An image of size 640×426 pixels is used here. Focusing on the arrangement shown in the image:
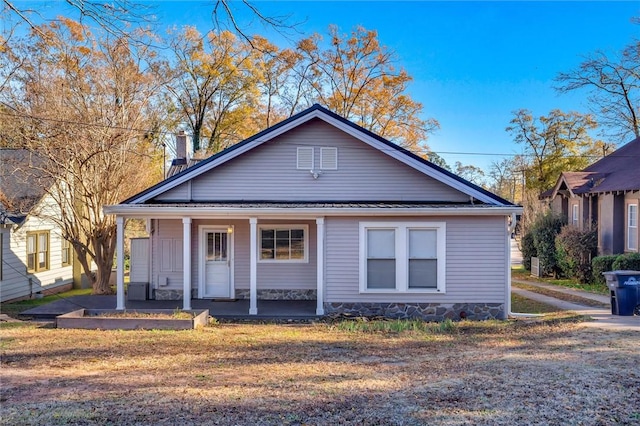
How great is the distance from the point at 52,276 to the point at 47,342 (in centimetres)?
1031

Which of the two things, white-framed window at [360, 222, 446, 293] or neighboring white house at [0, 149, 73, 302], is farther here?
neighboring white house at [0, 149, 73, 302]

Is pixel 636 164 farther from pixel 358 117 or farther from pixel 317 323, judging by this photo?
pixel 317 323

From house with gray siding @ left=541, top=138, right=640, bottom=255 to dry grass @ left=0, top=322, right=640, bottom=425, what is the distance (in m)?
10.8

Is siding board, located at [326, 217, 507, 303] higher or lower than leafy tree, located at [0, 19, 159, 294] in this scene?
lower

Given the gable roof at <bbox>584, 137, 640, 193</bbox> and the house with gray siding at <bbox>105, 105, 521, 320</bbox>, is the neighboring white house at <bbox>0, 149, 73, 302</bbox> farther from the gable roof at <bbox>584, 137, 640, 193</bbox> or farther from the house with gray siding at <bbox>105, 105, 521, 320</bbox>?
the gable roof at <bbox>584, 137, 640, 193</bbox>

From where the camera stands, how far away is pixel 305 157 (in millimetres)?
12375

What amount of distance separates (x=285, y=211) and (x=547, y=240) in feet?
48.2

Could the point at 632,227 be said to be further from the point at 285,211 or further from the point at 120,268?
the point at 120,268

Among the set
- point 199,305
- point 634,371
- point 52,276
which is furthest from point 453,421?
point 52,276

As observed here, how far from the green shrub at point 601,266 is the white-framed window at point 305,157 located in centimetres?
1130

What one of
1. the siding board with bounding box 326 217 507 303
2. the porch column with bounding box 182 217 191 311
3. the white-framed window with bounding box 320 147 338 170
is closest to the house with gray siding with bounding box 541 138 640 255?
the siding board with bounding box 326 217 507 303

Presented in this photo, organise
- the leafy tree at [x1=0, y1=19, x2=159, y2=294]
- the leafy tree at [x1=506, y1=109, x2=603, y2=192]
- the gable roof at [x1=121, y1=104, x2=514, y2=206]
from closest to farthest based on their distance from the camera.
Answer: the gable roof at [x1=121, y1=104, x2=514, y2=206], the leafy tree at [x1=0, y1=19, x2=159, y2=294], the leafy tree at [x1=506, y1=109, x2=603, y2=192]

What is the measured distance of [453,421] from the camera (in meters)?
→ 4.56

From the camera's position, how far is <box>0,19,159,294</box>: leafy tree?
13773 millimetres
